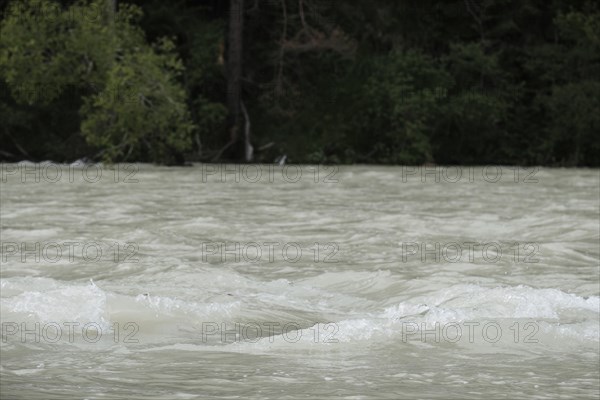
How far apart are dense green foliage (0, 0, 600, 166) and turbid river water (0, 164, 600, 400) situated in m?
10.4

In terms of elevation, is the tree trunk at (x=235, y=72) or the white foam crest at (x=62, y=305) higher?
the tree trunk at (x=235, y=72)

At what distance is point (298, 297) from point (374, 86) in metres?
20.0

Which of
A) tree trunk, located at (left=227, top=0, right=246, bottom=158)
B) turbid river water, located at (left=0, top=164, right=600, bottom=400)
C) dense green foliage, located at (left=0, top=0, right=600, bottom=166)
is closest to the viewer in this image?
turbid river water, located at (left=0, top=164, right=600, bottom=400)

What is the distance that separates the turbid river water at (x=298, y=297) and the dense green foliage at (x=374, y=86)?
10.4 metres

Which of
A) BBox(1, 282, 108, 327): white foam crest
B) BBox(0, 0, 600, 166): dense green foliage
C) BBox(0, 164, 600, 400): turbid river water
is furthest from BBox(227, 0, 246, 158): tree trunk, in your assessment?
BBox(1, 282, 108, 327): white foam crest

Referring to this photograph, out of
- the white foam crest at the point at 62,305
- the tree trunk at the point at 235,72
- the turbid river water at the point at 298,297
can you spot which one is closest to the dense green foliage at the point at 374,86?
the tree trunk at the point at 235,72

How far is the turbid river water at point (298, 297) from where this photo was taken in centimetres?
575

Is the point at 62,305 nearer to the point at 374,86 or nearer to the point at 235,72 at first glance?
the point at 235,72

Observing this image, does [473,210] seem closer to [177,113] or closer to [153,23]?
[177,113]

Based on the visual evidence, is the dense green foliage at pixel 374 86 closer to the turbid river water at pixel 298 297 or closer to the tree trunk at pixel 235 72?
the tree trunk at pixel 235 72

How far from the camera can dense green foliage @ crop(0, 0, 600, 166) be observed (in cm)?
2728

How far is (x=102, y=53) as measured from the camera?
77.3 feet

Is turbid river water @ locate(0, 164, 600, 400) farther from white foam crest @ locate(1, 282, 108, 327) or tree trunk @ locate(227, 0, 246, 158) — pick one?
tree trunk @ locate(227, 0, 246, 158)

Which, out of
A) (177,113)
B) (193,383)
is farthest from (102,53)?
(193,383)
